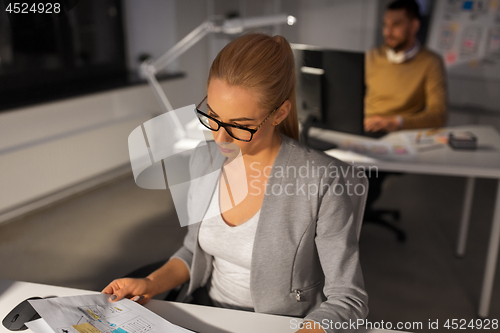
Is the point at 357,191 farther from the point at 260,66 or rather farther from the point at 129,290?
the point at 129,290

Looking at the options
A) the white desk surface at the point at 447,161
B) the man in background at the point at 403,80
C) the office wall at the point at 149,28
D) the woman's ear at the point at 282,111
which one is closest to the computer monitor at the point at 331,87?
the white desk surface at the point at 447,161

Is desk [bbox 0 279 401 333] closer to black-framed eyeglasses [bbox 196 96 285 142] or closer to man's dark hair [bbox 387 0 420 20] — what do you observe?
black-framed eyeglasses [bbox 196 96 285 142]

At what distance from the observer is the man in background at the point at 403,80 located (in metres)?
2.43

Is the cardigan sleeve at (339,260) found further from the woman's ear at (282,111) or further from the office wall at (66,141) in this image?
the office wall at (66,141)

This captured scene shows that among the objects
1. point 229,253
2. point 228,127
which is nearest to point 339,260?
point 229,253

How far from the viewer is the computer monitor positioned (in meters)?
1.75

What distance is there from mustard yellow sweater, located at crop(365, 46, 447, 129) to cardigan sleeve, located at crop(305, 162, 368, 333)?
5.22ft

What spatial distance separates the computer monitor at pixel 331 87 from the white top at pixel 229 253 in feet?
2.87

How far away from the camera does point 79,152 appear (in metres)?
3.26

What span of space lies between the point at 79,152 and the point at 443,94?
2.68 metres

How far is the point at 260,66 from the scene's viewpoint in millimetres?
907

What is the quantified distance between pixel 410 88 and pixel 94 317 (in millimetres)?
2317

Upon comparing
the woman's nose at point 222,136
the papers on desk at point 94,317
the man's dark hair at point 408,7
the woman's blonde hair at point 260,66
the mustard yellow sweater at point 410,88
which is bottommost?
the papers on desk at point 94,317

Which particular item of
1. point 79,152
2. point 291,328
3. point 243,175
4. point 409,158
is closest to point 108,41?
point 79,152
